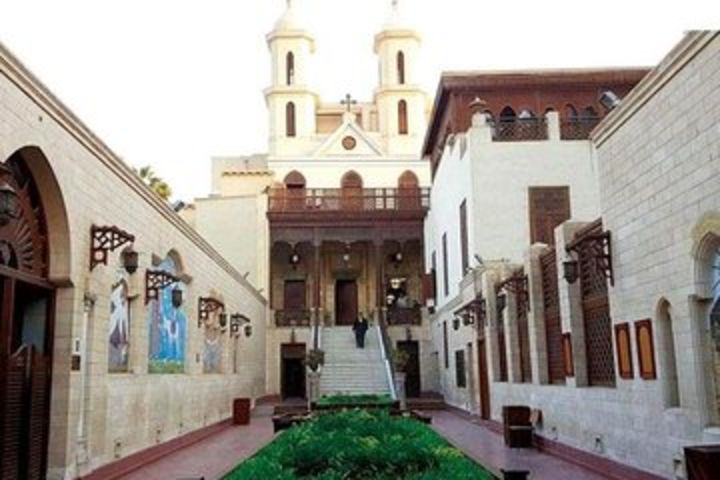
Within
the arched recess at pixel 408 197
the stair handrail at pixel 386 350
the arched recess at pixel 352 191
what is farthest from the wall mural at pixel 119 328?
the arched recess at pixel 408 197

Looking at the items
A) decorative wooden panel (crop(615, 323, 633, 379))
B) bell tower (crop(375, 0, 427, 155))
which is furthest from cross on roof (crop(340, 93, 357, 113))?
decorative wooden panel (crop(615, 323, 633, 379))

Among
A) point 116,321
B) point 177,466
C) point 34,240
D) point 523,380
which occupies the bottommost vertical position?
point 177,466

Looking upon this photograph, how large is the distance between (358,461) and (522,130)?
606 inches

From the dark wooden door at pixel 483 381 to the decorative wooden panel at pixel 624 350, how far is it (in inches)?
349

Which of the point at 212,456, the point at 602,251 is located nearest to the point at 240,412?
the point at 212,456

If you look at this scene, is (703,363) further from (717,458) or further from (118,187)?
(118,187)

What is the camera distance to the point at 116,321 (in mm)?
11258

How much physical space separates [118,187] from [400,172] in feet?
82.4

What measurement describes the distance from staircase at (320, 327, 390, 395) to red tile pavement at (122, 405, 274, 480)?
21.9ft

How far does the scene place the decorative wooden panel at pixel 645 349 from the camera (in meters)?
8.89

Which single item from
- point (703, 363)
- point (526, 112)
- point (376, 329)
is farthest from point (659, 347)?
point (376, 329)

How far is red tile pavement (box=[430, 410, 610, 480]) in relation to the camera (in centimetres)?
1021

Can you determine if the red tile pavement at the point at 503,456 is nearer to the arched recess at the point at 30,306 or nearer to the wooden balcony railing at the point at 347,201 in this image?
the arched recess at the point at 30,306

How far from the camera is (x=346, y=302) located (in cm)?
3500
